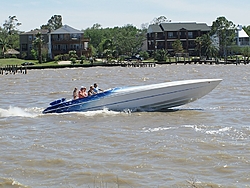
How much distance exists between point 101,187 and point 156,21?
154m

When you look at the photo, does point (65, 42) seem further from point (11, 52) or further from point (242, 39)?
point (242, 39)

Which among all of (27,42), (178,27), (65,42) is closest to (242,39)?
(178,27)

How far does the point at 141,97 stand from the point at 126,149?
6214mm

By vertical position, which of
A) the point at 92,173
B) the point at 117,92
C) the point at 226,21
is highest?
the point at 226,21

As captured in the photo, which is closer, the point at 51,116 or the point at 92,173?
the point at 92,173

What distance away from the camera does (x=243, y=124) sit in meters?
17.2

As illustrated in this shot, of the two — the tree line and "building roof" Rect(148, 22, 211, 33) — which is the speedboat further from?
"building roof" Rect(148, 22, 211, 33)

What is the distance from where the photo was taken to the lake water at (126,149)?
35.7 feet

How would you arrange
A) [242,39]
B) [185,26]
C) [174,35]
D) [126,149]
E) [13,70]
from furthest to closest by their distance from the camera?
[242,39] → [185,26] → [174,35] → [13,70] → [126,149]

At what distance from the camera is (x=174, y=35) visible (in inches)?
4220

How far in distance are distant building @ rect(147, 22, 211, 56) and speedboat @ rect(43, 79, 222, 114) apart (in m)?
87.1

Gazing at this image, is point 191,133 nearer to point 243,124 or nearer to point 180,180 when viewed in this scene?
point 243,124

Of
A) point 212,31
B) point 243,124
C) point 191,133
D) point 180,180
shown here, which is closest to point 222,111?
point 243,124

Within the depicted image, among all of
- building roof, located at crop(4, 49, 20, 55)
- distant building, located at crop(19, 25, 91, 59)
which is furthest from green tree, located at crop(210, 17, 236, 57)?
building roof, located at crop(4, 49, 20, 55)
